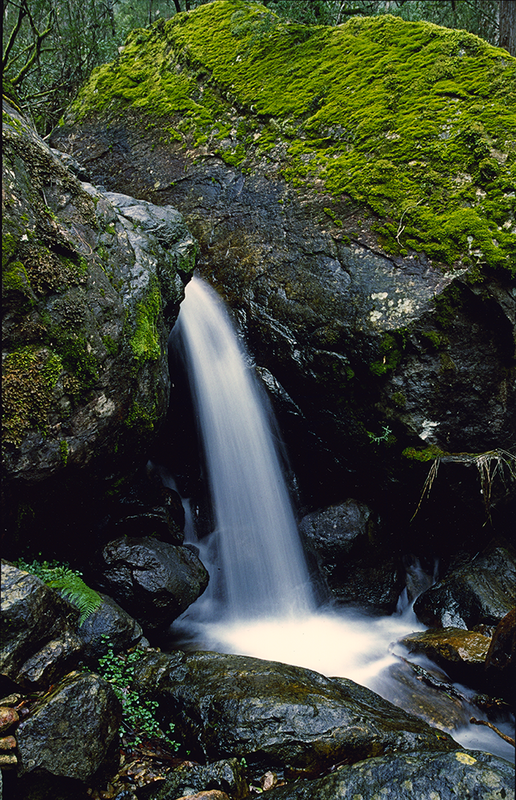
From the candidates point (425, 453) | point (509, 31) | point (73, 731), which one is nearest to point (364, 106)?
point (509, 31)

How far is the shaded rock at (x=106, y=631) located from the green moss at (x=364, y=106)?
5.22 meters

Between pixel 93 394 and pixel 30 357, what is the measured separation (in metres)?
0.59

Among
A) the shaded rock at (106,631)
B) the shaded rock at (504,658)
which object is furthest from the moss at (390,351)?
the shaded rock at (106,631)

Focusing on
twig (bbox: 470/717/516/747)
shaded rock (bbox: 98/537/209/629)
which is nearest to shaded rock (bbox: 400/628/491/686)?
twig (bbox: 470/717/516/747)

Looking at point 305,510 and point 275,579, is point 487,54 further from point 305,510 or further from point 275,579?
point 275,579

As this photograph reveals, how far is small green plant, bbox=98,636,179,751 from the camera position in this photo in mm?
3242

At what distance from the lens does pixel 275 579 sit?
577 cm

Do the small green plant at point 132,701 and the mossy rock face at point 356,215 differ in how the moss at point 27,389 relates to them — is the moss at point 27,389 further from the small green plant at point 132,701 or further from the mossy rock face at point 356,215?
the mossy rock face at point 356,215

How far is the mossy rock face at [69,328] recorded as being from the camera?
3430 mm

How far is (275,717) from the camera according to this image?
123 inches

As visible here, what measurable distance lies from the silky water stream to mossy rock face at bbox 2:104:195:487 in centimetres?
158

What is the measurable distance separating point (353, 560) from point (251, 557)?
4.33ft

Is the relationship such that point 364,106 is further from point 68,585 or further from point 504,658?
point 68,585

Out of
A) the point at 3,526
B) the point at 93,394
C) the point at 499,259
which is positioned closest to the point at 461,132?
the point at 499,259
